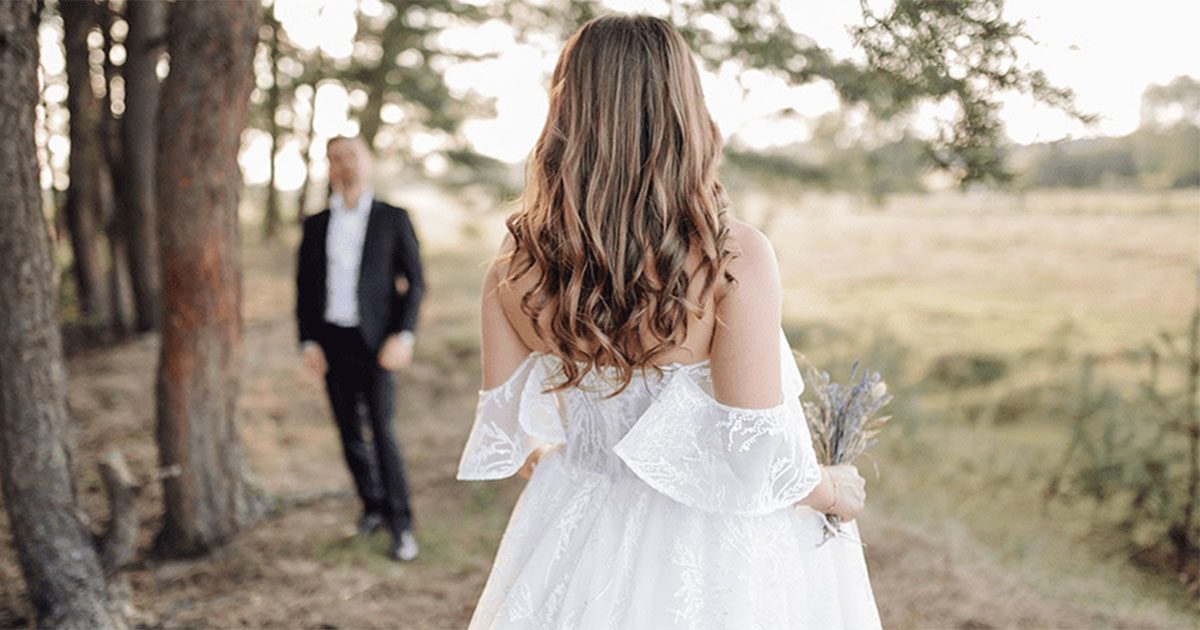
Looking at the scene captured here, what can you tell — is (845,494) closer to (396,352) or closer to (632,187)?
(632,187)

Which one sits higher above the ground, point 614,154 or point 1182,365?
point 614,154

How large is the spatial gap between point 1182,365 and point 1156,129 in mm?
4125

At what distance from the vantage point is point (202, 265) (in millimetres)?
3842

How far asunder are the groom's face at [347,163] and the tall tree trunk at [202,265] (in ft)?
1.49

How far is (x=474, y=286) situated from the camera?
547 inches

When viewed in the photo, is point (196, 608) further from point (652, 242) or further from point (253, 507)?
point (652, 242)

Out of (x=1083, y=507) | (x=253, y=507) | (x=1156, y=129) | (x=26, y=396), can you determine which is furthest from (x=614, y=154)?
(x=1156, y=129)

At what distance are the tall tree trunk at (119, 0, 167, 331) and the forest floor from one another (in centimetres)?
131

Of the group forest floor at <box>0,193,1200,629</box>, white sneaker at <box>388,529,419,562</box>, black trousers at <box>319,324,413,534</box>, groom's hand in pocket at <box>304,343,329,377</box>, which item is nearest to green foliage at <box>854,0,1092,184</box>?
forest floor at <box>0,193,1200,629</box>

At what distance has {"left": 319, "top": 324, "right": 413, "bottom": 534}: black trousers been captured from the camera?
4.18 metres

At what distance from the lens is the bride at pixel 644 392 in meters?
1.55

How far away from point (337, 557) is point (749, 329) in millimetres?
3421

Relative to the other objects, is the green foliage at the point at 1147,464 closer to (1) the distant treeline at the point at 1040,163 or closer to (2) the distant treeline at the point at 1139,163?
(2) the distant treeline at the point at 1139,163

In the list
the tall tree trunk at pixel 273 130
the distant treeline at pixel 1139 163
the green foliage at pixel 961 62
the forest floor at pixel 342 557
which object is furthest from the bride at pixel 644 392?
the tall tree trunk at pixel 273 130
